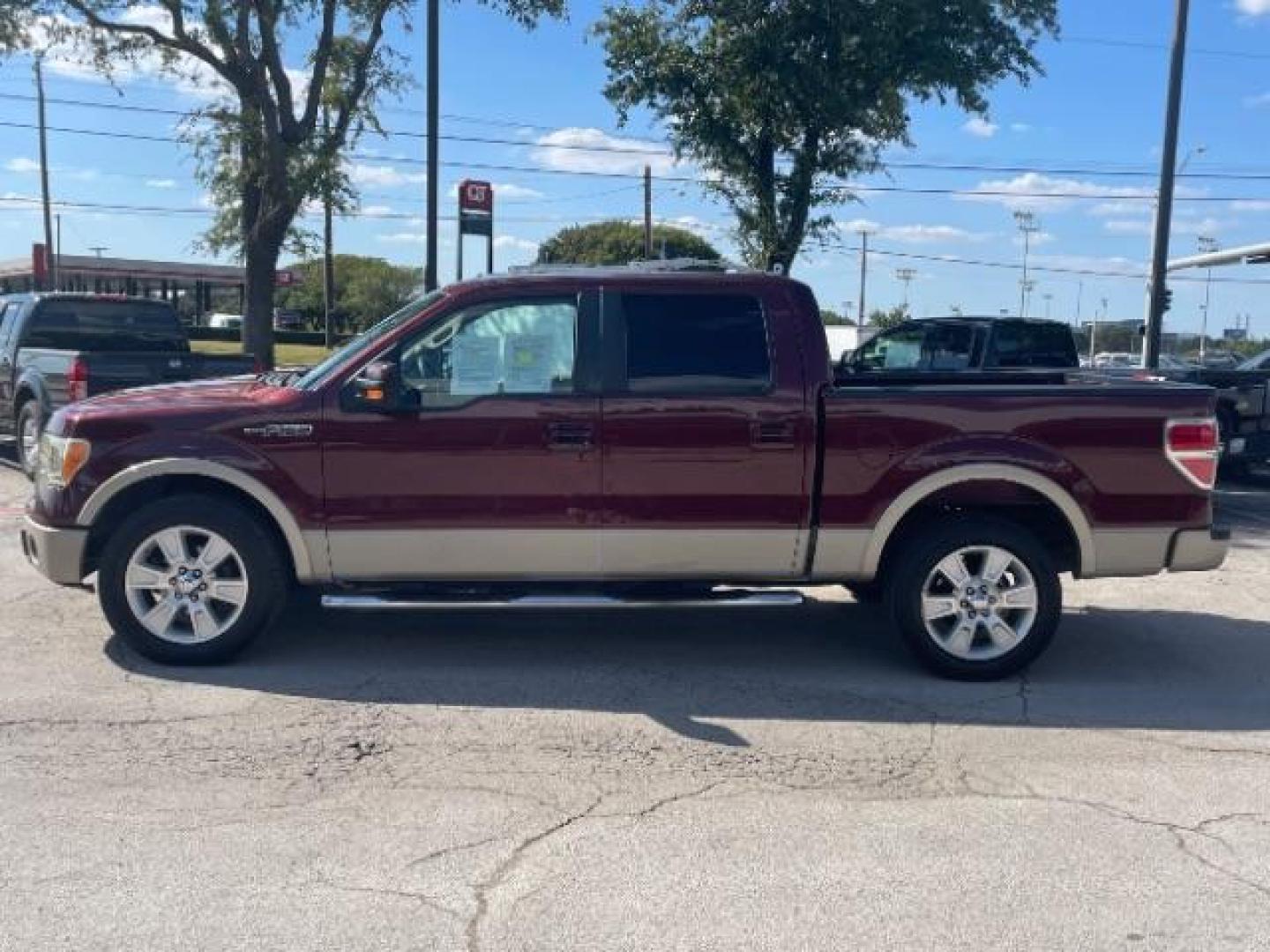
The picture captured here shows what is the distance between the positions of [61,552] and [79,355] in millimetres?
5447

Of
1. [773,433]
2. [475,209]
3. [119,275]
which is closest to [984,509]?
[773,433]

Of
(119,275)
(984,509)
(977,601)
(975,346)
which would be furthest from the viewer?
(119,275)

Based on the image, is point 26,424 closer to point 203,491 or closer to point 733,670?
point 203,491

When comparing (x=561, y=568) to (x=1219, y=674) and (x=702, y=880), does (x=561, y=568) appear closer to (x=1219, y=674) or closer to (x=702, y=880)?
(x=702, y=880)

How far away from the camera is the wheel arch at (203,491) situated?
19.1ft

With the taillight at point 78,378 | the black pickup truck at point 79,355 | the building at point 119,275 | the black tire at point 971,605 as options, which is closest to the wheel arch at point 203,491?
the black tire at point 971,605

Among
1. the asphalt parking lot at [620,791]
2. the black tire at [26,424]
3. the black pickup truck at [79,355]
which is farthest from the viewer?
the black tire at [26,424]

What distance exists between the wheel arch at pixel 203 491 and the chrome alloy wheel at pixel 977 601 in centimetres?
303

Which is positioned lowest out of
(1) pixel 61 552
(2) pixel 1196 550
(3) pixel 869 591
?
(3) pixel 869 591

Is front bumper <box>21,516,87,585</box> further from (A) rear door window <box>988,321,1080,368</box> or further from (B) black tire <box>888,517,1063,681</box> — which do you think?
(A) rear door window <box>988,321,1080,368</box>

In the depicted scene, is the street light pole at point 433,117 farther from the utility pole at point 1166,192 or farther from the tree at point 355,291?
the tree at point 355,291

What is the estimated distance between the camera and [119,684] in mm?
5730

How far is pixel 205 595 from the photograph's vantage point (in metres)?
5.94

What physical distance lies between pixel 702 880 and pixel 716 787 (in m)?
0.82
